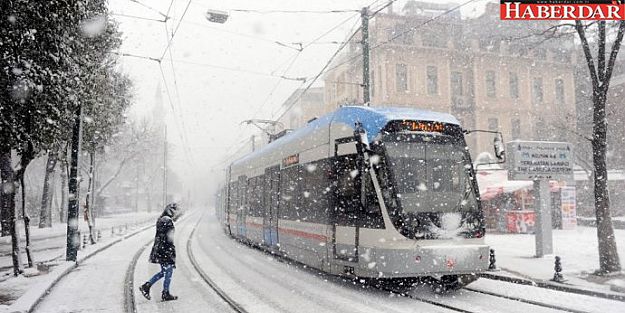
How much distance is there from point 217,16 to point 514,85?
35.5m

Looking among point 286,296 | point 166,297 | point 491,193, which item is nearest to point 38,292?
point 166,297

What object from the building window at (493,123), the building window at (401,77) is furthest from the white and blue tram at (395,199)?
the building window at (493,123)

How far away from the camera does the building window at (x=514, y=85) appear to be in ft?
142

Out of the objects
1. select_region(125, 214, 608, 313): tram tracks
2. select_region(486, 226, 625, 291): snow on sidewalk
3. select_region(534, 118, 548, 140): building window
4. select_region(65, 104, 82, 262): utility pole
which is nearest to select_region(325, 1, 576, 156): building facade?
select_region(534, 118, 548, 140): building window

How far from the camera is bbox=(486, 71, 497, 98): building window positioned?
4266 cm

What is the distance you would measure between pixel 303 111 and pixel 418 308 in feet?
185

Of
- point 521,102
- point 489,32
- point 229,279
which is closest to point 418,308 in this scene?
point 229,279

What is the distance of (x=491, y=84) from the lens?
141 ft

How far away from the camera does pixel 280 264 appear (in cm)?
1369

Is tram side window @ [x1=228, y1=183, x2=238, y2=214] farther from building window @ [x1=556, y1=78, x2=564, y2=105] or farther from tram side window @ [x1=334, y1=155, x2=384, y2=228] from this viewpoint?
building window @ [x1=556, y1=78, x2=564, y2=105]

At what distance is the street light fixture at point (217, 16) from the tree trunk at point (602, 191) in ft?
32.0

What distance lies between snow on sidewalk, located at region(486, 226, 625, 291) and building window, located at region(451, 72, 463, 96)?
2265 cm

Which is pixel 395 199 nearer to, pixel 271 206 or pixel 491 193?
pixel 271 206

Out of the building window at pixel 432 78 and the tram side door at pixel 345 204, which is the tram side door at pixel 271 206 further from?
the building window at pixel 432 78
